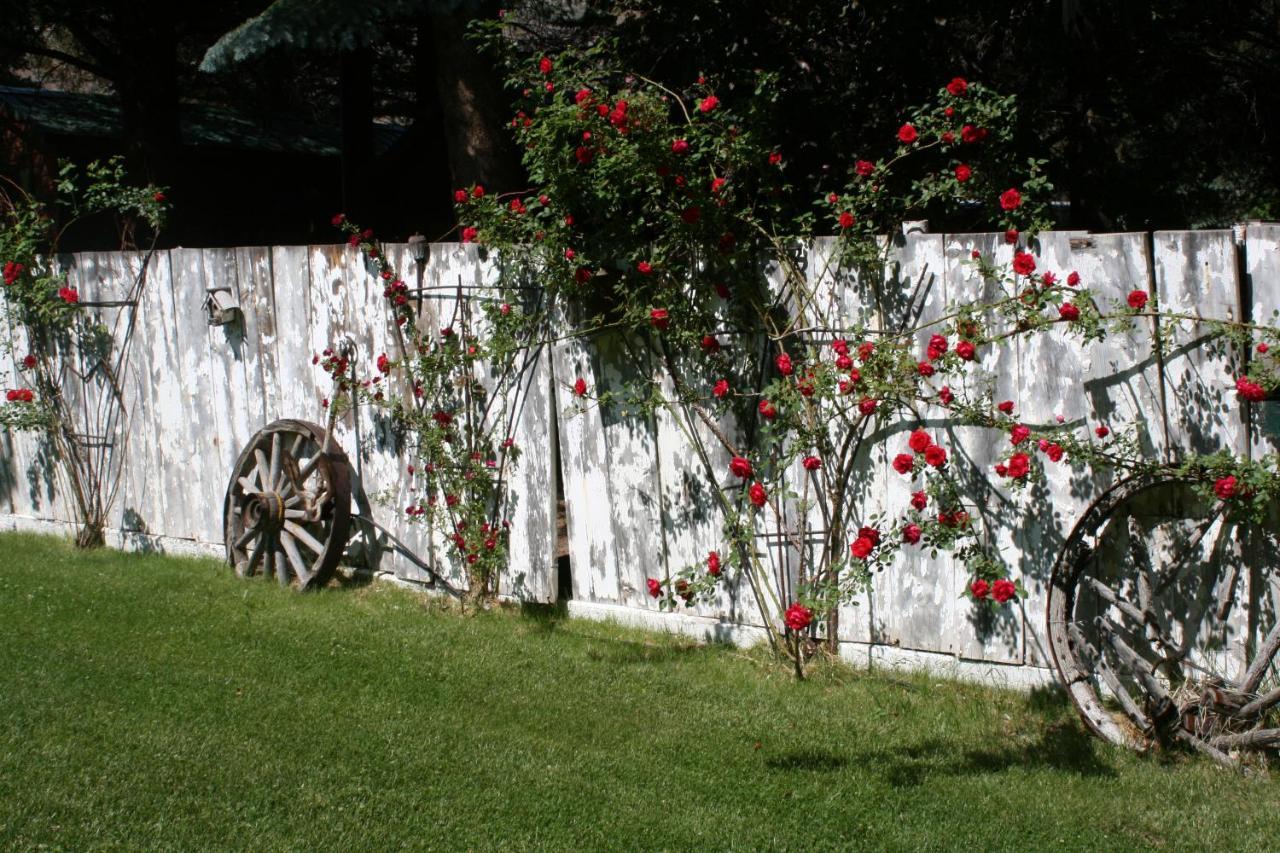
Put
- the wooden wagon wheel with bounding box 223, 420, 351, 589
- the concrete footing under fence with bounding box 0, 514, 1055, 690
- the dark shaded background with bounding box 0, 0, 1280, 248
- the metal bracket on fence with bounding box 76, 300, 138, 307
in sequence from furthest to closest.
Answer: the dark shaded background with bounding box 0, 0, 1280, 248 < the metal bracket on fence with bounding box 76, 300, 138, 307 < the wooden wagon wheel with bounding box 223, 420, 351, 589 < the concrete footing under fence with bounding box 0, 514, 1055, 690

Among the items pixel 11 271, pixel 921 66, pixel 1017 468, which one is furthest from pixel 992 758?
pixel 11 271

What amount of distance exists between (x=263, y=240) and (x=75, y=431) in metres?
9.20

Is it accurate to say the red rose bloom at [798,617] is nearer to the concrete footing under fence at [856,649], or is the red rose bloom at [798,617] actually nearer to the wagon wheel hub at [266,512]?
the concrete footing under fence at [856,649]

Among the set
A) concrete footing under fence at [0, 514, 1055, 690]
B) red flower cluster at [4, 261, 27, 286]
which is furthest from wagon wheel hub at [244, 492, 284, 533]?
red flower cluster at [4, 261, 27, 286]

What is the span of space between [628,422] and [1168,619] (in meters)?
2.43

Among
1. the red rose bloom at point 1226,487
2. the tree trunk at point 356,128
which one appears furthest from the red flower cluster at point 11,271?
the red rose bloom at point 1226,487

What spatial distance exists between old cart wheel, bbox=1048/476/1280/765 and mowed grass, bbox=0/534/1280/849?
143 millimetres

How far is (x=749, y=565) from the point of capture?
17.7ft

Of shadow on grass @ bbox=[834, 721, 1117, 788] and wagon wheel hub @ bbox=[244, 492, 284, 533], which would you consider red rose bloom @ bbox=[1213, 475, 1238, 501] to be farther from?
wagon wheel hub @ bbox=[244, 492, 284, 533]

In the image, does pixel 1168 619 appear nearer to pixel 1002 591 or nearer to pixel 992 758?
pixel 1002 591

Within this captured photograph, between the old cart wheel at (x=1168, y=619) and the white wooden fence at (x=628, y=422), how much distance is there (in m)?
0.19

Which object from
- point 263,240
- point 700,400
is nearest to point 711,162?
point 700,400

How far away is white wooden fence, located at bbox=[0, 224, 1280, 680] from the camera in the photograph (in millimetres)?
4273

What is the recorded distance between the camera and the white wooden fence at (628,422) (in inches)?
168
